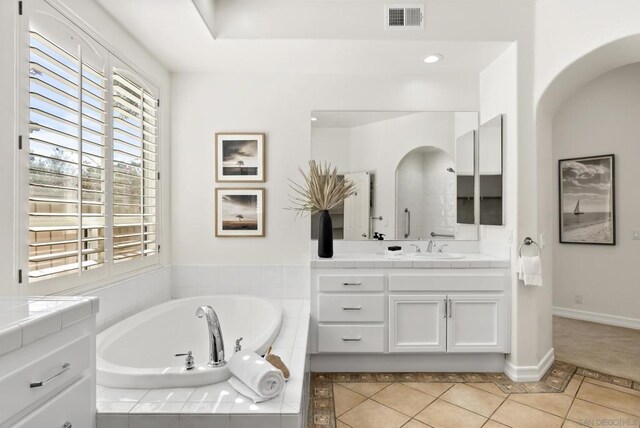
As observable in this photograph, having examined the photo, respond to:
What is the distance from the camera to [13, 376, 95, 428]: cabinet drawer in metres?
1.05

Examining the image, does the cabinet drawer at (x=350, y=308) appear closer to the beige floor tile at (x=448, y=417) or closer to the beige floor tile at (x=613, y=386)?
the beige floor tile at (x=448, y=417)

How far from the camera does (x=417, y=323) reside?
8.84 feet

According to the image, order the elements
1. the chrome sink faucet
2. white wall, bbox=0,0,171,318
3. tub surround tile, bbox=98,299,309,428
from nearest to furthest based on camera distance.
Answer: tub surround tile, bbox=98,299,309,428 → white wall, bbox=0,0,171,318 → the chrome sink faucet

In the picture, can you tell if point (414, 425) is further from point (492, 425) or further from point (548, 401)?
point (548, 401)

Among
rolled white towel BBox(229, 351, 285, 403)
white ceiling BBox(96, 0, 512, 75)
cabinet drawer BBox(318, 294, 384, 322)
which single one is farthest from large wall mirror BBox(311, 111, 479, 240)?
rolled white towel BBox(229, 351, 285, 403)

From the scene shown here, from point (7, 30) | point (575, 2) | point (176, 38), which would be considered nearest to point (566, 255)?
point (575, 2)

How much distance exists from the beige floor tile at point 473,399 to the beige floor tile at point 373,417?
41cm

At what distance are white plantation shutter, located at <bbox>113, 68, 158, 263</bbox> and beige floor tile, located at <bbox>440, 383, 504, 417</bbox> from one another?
2.40 metres

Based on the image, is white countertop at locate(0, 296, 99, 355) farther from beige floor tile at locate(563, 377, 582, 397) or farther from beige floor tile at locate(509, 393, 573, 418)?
beige floor tile at locate(563, 377, 582, 397)

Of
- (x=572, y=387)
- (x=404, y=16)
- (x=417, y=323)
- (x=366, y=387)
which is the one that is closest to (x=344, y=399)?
(x=366, y=387)

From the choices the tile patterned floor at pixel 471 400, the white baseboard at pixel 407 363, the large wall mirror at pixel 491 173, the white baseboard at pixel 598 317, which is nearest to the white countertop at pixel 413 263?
the large wall mirror at pixel 491 173

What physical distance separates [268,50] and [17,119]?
5.50 feet

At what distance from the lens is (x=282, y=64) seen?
9.67ft

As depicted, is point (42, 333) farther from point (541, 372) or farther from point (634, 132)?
point (634, 132)
